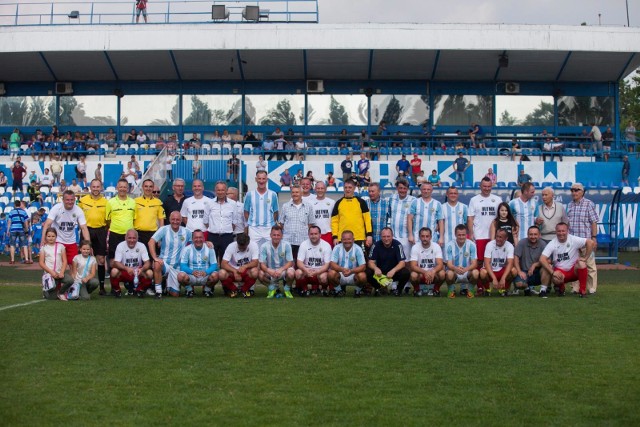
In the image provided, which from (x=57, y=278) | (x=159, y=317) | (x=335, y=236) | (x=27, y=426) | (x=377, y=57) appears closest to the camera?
(x=27, y=426)

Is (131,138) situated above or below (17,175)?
above

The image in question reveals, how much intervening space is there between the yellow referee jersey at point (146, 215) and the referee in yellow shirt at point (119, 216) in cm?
8

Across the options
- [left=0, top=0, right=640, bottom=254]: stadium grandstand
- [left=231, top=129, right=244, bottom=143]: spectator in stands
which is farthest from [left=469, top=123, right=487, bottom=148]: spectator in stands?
[left=231, top=129, right=244, bottom=143]: spectator in stands

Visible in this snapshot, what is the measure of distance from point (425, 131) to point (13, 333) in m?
26.6

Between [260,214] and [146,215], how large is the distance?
1784 millimetres

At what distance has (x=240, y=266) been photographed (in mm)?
13695

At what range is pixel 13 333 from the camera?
9234 mm

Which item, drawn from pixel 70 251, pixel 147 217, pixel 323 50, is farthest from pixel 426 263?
pixel 323 50

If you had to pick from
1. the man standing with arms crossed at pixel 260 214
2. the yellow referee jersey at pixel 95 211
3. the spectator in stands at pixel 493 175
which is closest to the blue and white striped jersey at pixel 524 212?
the man standing with arms crossed at pixel 260 214

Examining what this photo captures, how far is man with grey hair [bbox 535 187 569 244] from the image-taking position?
Answer: 1452 cm

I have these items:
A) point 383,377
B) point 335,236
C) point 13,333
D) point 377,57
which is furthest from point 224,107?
point 383,377

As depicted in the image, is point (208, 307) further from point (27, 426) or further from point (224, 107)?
point (224, 107)

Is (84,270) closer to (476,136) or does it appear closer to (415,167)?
(415,167)

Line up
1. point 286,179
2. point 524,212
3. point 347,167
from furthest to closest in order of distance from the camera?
point 347,167
point 286,179
point 524,212
